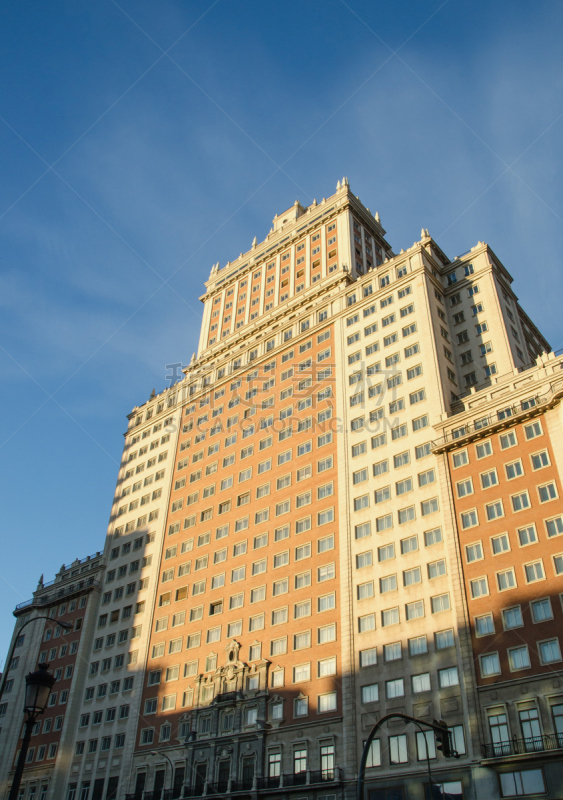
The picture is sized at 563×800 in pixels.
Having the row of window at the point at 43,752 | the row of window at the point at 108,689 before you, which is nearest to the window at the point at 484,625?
the row of window at the point at 108,689

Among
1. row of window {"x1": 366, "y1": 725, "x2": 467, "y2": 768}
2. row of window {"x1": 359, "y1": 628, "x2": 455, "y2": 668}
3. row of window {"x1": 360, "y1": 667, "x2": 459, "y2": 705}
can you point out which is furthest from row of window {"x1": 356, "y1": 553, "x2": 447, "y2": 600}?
row of window {"x1": 366, "y1": 725, "x2": 467, "y2": 768}

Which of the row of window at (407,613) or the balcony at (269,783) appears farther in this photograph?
the row of window at (407,613)

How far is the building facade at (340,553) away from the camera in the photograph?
2056 inches

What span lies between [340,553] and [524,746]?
25.1 meters

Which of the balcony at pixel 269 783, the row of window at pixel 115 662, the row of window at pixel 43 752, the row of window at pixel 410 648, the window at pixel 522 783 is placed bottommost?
the window at pixel 522 783

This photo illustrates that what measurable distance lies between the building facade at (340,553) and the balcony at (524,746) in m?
0.14

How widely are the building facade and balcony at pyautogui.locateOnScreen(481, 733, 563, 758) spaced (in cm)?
14

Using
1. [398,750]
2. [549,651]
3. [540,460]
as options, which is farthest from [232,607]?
[540,460]

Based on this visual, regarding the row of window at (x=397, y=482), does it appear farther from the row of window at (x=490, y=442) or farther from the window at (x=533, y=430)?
the window at (x=533, y=430)

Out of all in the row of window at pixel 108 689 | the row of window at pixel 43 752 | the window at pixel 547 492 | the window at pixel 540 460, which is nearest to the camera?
the window at pixel 547 492

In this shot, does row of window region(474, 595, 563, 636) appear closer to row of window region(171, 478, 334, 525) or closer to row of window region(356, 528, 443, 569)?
row of window region(356, 528, 443, 569)

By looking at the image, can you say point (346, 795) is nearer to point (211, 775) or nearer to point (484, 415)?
point (211, 775)

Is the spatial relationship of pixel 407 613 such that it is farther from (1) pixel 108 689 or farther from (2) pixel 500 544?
(1) pixel 108 689

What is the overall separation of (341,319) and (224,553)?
106 feet
